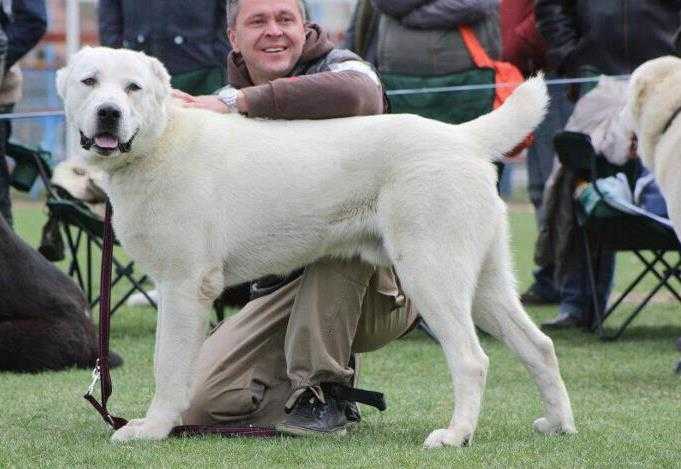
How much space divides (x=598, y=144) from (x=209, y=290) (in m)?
3.21

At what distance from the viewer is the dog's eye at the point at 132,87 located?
393 cm

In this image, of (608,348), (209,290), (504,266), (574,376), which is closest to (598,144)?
(608,348)

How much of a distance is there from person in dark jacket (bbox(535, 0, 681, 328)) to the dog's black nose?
3960 mm

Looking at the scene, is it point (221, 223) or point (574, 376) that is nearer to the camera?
point (221, 223)

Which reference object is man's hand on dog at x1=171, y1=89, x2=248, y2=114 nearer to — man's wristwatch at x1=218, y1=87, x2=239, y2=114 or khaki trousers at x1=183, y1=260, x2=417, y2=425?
man's wristwatch at x1=218, y1=87, x2=239, y2=114

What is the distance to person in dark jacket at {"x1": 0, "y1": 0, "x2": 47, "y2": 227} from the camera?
752 cm

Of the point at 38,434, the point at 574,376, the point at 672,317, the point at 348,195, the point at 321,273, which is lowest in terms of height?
the point at 672,317

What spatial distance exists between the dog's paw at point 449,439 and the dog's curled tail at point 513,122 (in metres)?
0.82

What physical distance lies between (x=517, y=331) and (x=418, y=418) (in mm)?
664

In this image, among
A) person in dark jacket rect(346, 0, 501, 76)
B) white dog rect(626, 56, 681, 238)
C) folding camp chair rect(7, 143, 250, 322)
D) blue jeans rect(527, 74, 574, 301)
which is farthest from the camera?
blue jeans rect(527, 74, 574, 301)

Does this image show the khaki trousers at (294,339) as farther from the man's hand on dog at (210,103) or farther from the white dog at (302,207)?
the man's hand on dog at (210,103)

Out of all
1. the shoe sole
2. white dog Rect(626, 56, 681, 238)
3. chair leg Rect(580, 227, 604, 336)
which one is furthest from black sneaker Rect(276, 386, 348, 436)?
chair leg Rect(580, 227, 604, 336)

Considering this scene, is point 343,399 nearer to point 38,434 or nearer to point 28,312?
point 38,434

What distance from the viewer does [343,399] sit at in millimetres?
4375
